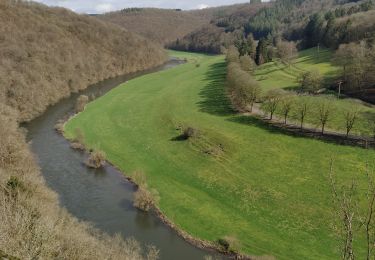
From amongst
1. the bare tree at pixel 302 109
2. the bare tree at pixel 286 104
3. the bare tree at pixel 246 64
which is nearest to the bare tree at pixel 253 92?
the bare tree at pixel 286 104

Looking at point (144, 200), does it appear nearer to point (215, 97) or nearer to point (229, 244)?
point (229, 244)

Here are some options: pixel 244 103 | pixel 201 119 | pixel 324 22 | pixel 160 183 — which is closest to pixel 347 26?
pixel 324 22

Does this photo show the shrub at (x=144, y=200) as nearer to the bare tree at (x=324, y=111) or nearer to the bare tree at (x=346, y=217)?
the bare tree at (x=324, y=111)

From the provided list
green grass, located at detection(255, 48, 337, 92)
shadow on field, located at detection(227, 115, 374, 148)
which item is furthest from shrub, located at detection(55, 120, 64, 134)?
green grass, located at detection(255, 48, 337, 92)

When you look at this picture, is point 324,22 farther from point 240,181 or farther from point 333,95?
point 240,181

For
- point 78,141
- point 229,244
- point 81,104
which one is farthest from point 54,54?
point 229,244

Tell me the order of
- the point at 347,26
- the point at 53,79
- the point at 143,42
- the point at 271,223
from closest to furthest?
the point at 271,223 < the point at 53,79 < the point at 347,26 < the point at 143,42

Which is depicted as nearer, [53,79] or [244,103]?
[244,103]
